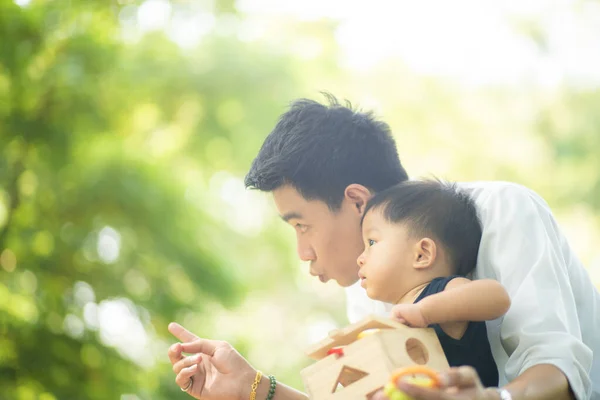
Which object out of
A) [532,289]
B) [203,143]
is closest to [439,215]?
[532,289]

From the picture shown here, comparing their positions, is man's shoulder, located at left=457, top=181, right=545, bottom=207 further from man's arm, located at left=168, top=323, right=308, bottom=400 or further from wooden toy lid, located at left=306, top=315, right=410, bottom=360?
man's arm, located at left=168, top=323, right=308, bottom=400

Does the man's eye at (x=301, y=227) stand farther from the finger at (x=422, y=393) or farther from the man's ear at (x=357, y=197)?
the finger at (x=422, y=393)

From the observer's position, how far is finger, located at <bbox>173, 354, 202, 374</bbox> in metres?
1.67

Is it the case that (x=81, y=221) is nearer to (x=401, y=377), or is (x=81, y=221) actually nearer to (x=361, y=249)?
(x=361, y=249)

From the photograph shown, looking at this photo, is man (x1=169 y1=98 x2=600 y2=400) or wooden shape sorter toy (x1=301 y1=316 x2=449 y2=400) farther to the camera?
man (x1=169 y1=98 x2=600 y2=400)

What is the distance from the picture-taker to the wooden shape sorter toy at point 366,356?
1.19 meters

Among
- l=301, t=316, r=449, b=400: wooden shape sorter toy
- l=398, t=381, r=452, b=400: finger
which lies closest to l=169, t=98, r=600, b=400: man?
l=398, t=381, r=452, b=400: finger

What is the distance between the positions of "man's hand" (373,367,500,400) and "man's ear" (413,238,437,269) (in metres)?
0.45

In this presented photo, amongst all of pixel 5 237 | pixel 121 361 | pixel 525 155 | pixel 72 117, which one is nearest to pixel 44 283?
pixel 5 237

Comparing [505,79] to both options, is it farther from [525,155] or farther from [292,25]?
[292,25]

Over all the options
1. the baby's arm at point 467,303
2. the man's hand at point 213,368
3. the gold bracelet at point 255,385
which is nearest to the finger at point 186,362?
the man's hand at point 213,368

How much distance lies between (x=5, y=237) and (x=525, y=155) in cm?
557

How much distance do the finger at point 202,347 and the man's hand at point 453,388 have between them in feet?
2.36

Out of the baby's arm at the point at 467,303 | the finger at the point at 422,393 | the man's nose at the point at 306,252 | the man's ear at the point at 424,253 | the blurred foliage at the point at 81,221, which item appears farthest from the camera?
the blurred foliage at the point at 81,221
